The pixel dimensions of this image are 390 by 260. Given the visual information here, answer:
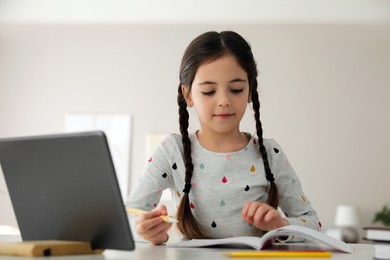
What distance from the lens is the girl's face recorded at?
1631 millimetres

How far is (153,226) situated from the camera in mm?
1317

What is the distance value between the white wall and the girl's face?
4.80 metres

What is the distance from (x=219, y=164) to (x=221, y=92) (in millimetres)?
221

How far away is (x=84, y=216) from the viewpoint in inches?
41.2

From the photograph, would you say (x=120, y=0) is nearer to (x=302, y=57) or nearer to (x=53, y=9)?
(x=53, y=9)

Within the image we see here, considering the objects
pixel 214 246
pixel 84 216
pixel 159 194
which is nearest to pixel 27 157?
pixel 84 216

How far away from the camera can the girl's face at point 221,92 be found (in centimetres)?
163

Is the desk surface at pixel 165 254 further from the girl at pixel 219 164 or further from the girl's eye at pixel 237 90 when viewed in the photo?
the girl's eye at pixel 237 90

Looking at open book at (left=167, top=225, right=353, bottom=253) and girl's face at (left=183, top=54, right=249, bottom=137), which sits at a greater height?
girl's face at (left=183, top=54, right=249, bottom=137)

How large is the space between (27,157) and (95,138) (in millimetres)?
196

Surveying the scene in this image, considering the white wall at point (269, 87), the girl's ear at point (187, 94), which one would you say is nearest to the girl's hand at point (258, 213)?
the girl's ear at point (187, 94)

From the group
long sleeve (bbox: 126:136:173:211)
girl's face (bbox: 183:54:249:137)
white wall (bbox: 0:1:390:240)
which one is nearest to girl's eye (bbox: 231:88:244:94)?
girl's face (bbox: 183:54:249:137)

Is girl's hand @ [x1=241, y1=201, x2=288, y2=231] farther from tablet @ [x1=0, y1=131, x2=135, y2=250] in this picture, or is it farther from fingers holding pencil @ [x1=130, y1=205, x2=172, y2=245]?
tablet @ [x1=0, y1=131, x2=135, y2=250]

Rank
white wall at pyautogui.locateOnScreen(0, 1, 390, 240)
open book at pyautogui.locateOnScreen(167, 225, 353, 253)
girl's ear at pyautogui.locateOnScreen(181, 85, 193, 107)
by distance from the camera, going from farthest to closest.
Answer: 1. white wall at pyautogui.locateOnScreen(0, 1, 390, 240)
2. girl's ear at pyautogui.locateOnScreen(181, 85, 193, 107)
3. open book at pyautogui.locateOnScreen(167, 225, 353, 253)
